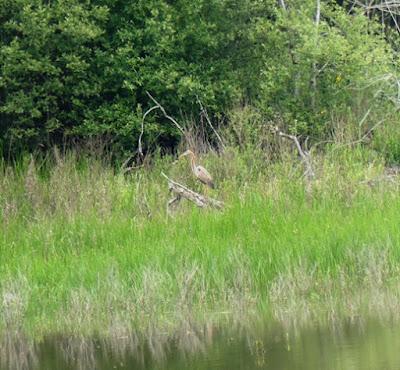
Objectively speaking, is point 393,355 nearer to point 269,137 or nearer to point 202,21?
point 269,137

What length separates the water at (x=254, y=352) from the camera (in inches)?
309

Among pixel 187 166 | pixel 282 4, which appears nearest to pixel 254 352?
pixel 187 166

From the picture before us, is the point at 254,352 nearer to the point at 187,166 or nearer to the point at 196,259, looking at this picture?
the point at 196,259

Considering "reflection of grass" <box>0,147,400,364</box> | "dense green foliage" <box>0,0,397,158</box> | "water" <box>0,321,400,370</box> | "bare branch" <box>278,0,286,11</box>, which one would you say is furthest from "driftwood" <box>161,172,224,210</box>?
"bare branch" <box>278,0,286,11</box>

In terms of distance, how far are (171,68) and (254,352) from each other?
10183 mm

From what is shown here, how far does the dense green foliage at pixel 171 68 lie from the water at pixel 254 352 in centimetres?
891

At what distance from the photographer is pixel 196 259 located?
33.8ft

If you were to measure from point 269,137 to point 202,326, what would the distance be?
288 inches

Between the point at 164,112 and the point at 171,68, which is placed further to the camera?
the point at 171,68

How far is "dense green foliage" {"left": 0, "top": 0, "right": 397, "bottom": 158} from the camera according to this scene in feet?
56.6

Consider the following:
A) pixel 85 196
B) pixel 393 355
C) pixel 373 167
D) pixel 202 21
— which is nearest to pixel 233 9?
pixel 202 21

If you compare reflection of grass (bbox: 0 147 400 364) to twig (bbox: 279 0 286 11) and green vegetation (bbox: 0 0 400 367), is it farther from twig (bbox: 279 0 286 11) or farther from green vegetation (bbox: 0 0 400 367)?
twig (bbox: 279 0 286 11)

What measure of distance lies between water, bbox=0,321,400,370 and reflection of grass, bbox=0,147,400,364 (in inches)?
11.0

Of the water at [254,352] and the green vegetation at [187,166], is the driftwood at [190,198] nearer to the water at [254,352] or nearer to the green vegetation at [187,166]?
the green vegetation at [187,166]
